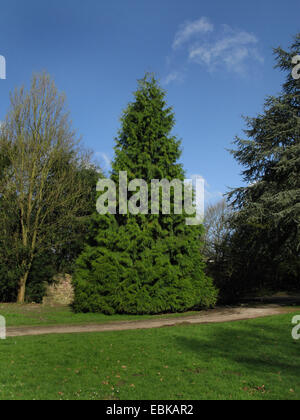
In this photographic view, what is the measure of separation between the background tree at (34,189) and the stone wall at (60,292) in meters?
1.54

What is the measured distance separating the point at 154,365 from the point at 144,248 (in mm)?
8048

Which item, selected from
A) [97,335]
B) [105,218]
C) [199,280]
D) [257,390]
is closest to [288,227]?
[199,280]

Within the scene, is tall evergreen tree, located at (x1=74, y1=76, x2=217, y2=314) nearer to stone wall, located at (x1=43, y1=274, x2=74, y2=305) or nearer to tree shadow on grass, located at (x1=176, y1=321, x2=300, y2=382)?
tree shadow on grass, located at (x1=176, y1=321, x2=300, y2=382)

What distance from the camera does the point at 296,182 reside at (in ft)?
50.8

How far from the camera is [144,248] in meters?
14.4

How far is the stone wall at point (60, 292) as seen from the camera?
19812 millimetres

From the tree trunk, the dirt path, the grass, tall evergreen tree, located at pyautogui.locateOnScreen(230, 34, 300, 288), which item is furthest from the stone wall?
tall evergreen tree, located at pyautogui.locateOnScreen(230, 34, 300, 288)

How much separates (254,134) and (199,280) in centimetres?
825

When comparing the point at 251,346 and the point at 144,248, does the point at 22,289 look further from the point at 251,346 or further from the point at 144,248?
the point at 251,346

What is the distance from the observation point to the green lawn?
17.0 feet

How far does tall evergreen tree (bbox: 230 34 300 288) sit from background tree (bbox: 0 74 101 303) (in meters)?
9.74

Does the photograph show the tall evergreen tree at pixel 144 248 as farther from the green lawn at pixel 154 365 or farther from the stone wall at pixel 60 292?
the stone wall at pixel 60 292

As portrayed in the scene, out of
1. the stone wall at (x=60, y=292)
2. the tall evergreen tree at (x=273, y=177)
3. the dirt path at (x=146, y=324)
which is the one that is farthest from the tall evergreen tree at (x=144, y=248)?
the stone wall at (x=60, y=292)

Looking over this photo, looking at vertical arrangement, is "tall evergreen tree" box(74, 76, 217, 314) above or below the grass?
above
